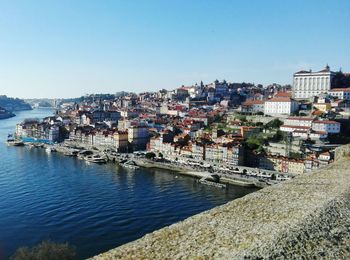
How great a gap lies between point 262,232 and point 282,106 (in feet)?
91.0

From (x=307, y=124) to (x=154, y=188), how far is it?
472 inches

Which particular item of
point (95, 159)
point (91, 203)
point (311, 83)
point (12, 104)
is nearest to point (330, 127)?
point (311, 83)

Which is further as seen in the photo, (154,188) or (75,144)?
(75,144)

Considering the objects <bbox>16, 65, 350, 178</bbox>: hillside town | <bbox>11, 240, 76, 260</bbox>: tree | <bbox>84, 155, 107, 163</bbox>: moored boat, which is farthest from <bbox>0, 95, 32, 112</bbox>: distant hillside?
<bbox>11, 240, 76, 260</bbox>: tree

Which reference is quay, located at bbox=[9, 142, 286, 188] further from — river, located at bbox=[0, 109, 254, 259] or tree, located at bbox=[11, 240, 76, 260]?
tree, located at bbox=[11, 240, 76, 260]

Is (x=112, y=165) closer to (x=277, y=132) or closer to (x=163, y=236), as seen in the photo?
(x=277, y=132)

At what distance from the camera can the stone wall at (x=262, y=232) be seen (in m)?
3.40

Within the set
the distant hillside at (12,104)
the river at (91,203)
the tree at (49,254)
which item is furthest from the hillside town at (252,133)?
the distant hillside at (12,104)

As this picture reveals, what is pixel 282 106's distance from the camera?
30391mm

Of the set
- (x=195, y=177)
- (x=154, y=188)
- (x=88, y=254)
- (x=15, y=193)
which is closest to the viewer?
(x=88, y=254)

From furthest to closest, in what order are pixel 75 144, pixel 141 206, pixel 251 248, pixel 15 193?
pixel 75 144 < pixel 15 193 < pixel 141 206 < pixel 251 248

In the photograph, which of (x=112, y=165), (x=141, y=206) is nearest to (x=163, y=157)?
(x=112, y=165)

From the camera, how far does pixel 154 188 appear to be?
18.3m

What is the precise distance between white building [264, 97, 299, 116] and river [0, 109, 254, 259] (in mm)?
12272
